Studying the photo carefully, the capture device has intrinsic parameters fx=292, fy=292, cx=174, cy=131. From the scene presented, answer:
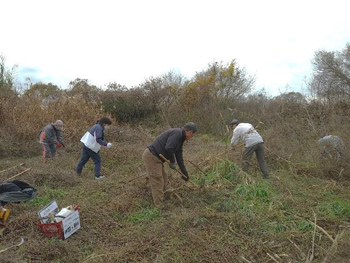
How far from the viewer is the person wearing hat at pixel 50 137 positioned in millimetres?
8172

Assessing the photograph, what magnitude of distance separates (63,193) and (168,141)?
255cm

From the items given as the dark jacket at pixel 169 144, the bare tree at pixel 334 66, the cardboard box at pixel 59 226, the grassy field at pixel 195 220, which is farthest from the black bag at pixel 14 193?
the bare tree at pixel 334 66

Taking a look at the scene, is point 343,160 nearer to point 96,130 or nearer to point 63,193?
point 96,130

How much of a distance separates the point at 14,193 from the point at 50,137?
11.8 ft

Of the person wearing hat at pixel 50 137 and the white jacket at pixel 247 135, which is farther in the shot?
the person wearing hat at pixel 50 137

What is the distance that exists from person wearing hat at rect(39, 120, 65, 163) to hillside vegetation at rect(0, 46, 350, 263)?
0.46m

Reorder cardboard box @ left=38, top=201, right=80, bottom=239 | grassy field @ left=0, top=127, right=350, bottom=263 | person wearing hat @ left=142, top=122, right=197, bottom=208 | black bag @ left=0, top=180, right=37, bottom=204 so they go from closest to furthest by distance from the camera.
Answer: grassy field @ left=0, top=127, right=350, bottom=263 < cardboard box @ left=38, top=201, right=80, bottom=239 < person wearing hat @ left=142, top=122, right=197, bottom=208 < black bag @ left=0, top=180, right=37, bottom=204

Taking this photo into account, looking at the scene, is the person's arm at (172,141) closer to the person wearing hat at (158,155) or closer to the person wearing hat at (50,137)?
the person wearing hat at (158,155)

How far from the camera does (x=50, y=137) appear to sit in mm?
8289

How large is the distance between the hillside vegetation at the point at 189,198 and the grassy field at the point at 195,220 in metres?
0.02

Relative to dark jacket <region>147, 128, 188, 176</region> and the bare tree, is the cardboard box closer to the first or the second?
dark jacket <region>147, 128, 188, 176</region>

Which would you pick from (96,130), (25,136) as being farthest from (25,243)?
(25,136)

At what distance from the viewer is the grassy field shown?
3.48 m

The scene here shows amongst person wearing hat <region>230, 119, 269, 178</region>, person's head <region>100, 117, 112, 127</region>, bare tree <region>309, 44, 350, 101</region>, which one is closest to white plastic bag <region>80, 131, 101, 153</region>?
person's head <region>100, 117, 112, 127</region>
